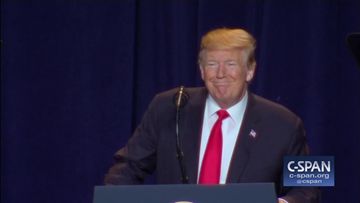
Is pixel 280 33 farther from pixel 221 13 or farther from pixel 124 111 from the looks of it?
pixel 124 111

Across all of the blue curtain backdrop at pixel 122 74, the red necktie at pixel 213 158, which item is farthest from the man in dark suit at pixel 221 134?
the blue curtain backdrop at pixel 122 74

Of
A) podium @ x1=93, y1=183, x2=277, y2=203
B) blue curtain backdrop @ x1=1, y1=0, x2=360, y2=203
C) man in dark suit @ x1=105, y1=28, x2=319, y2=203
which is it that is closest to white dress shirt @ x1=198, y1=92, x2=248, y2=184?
man in dark suit @ x1=105, y1=28, x2=319, y2=203

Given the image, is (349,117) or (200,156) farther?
(349,117)

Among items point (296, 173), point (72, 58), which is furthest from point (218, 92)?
point (72, 58)

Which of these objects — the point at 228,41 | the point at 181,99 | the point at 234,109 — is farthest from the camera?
the point at 234,109

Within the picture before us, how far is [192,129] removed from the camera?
2.79m

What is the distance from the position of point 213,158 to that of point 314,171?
50cm

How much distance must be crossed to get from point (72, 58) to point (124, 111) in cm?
39

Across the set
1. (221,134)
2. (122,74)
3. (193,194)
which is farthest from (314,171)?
(122,74)

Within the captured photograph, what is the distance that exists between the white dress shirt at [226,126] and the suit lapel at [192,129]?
0.7 inches

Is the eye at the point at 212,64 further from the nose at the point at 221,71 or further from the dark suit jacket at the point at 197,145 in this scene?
the dark suit jacket at the point at 197,145

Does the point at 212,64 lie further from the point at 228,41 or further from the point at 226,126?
the point at 226,126

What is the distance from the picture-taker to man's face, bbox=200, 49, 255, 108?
8.89 ft

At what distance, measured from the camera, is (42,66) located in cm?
407
